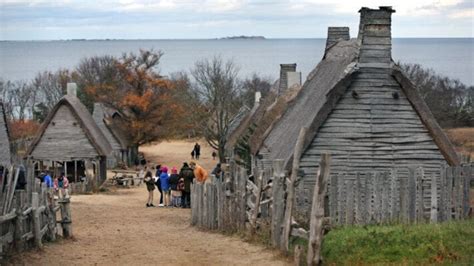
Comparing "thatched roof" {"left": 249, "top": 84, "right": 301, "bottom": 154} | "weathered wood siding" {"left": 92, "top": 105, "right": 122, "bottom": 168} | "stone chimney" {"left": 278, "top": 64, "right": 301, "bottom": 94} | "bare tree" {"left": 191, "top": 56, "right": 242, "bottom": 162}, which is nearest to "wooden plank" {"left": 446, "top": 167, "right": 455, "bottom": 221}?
"thatched roof" {"left": 249, "top": 84, "right": 301, "bottom": 154}

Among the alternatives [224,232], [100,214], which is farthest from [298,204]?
[100,214]

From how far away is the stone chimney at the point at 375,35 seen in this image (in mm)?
21422

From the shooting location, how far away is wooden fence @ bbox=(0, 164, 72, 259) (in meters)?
14.9

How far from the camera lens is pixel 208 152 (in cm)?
7106

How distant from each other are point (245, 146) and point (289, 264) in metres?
23.5

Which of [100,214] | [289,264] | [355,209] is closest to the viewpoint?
[289,264]

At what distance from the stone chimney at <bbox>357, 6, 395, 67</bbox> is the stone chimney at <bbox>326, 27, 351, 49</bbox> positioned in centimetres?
849

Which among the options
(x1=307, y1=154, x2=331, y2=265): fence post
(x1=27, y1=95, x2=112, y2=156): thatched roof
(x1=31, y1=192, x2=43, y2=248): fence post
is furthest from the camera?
(x1=27, y1=95, x2=112, y2=156): thatched roof

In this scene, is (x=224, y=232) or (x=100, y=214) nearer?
(x=224, y=232)

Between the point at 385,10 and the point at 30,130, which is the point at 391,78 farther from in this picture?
the point at 30,130

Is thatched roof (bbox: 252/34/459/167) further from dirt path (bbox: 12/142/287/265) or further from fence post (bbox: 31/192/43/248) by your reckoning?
fence post (bbox: 31/192/43/248)

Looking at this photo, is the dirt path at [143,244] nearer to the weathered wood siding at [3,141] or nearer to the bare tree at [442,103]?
the weathered wood siding at [3,141]

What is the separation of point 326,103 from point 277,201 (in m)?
6.63

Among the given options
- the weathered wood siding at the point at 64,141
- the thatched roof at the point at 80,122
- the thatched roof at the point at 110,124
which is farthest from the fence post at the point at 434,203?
the thatched roof at the point at 110,124
